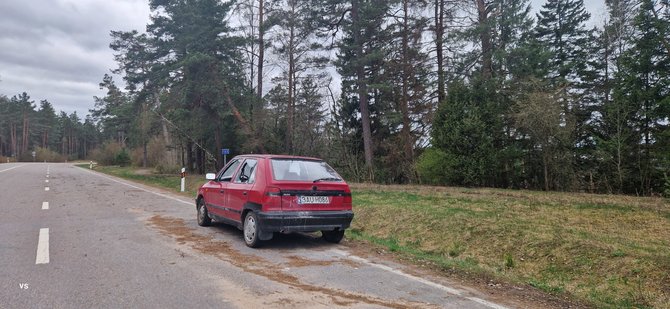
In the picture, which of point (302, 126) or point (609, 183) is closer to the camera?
point (609, 183)

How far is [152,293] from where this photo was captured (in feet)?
15.8

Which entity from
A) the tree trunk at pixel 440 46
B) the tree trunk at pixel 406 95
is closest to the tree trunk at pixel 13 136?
the tree trunk at pixel 406 95

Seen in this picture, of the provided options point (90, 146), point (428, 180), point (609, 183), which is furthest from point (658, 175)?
point (90, 146)

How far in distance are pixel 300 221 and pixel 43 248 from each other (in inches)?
162

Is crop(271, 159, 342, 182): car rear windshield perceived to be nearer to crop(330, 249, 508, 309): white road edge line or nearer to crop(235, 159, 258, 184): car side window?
crop(235, 159, 258, 184): car side window

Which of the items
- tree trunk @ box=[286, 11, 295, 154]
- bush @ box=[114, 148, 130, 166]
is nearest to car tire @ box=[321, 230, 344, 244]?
tree trunk @ box=[286, 11, 295, 154]

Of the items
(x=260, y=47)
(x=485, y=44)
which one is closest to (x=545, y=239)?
(x=485, y=44)

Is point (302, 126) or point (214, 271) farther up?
point (302, 126)

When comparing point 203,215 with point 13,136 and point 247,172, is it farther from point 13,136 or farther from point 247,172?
point 13,136

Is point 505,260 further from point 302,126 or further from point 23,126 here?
point 23,126

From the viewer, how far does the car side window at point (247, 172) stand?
25.7 ft

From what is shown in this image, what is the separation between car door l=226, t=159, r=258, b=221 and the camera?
7773mm

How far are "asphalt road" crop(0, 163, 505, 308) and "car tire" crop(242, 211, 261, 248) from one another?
0.58 ft

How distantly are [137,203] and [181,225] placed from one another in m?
5.23
